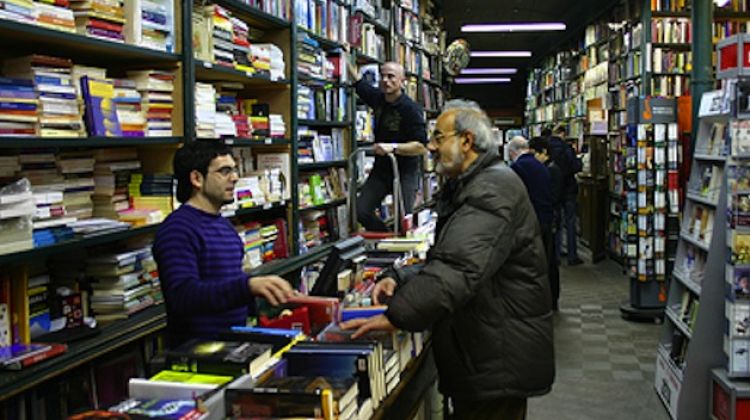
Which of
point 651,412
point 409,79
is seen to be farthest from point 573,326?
point 409,79

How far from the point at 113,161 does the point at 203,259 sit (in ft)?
3.68

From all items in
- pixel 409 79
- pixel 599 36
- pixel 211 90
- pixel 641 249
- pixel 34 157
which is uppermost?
pixel 599 36

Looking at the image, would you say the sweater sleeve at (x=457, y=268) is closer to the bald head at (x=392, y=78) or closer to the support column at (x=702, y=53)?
the bald head at (x=392, y=78)

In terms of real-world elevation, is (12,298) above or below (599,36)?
below

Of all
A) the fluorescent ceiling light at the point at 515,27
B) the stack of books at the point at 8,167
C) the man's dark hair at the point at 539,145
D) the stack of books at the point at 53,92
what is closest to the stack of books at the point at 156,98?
the stack of books at the point at 53,92

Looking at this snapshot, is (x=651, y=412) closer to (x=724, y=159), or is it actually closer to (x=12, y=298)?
(x=724, y=159)

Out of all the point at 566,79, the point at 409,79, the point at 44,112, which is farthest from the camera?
the point at 566,79

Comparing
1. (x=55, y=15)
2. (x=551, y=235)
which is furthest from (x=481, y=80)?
(x=55, y=15)

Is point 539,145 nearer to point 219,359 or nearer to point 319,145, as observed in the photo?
point 319,145

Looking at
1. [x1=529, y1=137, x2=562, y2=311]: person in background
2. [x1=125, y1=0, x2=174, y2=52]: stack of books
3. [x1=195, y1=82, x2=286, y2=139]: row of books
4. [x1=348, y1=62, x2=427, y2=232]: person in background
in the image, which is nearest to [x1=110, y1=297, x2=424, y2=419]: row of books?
[x1=125, y1=0, x2=174, y2=52]: stack of books

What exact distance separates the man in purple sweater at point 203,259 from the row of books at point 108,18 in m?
0.77

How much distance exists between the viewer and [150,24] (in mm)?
3676

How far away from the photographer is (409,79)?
32.4 feet

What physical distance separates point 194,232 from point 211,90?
163 centimetres
